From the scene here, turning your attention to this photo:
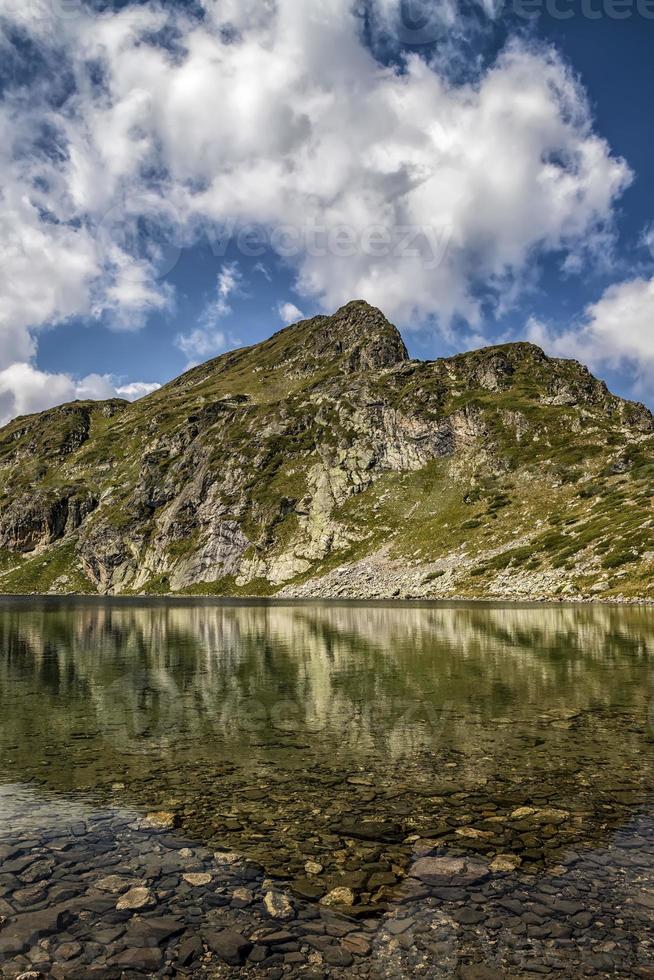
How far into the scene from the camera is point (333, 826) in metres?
13.4

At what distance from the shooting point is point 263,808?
14.6 m

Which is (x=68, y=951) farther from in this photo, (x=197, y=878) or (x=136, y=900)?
(x=197, y=878)

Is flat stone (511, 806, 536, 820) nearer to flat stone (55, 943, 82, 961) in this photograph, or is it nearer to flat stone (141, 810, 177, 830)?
flat stone (141, 810, 177, 830)

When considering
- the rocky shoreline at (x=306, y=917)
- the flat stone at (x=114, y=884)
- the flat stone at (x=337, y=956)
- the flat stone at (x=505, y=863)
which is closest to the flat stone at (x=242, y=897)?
the rocky shoreline at (x=306, y=917)

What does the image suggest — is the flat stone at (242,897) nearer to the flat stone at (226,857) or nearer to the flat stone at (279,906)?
the flat stone at (279,906)

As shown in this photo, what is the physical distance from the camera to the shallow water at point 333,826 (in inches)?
347

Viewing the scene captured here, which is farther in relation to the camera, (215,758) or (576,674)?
(576,674)

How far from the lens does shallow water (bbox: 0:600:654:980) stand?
28.9ft

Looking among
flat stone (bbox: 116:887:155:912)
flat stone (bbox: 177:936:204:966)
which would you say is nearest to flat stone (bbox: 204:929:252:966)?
flat stone (bbox: 177:936:204:966)

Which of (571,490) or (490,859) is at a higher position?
(571,490)

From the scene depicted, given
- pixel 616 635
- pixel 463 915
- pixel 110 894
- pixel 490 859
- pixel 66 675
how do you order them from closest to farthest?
pixel 463 915, pixel 110 894, pixel 490 859, pixel 66 675, pixel 616 635

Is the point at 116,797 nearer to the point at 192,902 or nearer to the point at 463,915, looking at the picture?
the point at 192,902

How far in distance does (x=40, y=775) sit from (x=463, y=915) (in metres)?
13.4

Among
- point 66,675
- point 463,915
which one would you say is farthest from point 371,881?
point 66,675
